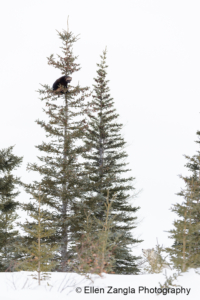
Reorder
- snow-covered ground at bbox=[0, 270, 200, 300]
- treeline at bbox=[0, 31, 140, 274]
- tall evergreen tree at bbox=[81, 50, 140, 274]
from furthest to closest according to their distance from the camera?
tall evergreen tree at bbox=[81, 50, 140, 274], treeline at bbox=[0, 31, 140, 274], snow-covered ground at bbox=[0, 270, 200, 300]

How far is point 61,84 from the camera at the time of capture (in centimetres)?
1889

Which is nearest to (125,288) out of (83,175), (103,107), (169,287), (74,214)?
(169,287)

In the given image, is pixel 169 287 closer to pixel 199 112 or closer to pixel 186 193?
pixel 186 193

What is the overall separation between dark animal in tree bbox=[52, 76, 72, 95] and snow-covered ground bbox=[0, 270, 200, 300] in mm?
13593

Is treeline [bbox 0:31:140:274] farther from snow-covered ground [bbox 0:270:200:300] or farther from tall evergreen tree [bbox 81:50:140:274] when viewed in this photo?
snow-covered ground [bbox 0:270:200:300]

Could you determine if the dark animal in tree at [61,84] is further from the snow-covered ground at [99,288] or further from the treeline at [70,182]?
the snow-covered ground at [99,288]

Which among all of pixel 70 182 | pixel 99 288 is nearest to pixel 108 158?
pixel 70 182

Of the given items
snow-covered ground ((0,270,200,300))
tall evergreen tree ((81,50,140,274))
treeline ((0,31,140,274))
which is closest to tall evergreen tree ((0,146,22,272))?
treeline ((0,31,140,274))

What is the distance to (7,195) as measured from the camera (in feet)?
72.7

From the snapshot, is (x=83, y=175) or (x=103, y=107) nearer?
(x=83, y=175)

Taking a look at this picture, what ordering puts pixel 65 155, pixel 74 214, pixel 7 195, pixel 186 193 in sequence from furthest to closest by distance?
1. pixel 7 195
2. pixel 65 155
3. pixel 74 214
4. pixel 186 193

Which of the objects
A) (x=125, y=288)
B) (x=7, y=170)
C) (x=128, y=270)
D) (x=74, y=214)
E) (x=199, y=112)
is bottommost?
(x=128, y=270)

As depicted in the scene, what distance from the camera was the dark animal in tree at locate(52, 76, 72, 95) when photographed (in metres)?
18.7

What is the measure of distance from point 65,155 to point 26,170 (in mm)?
2547
